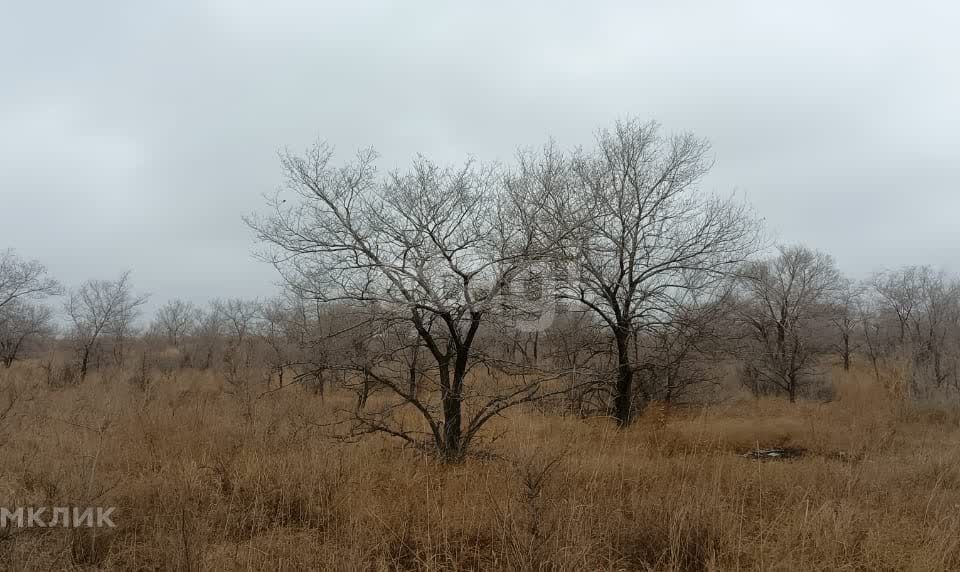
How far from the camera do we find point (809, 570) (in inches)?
128

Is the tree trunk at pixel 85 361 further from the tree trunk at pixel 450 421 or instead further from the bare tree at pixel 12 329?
the tree trunk at pixel 450 421

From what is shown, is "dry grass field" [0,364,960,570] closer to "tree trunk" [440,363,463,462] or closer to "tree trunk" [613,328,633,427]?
"tree trunk" [440,363,463,462]

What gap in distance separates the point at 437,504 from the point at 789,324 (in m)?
21.8

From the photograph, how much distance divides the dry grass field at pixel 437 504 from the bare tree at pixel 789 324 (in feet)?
43.0

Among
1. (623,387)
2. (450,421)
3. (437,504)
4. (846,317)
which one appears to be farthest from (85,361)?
(846,317)

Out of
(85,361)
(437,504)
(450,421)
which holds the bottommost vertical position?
(437,504)

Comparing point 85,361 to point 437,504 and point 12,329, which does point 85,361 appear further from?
point 437,504

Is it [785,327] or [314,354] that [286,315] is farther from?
[785,327]

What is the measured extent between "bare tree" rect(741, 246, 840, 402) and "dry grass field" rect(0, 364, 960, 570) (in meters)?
13.1

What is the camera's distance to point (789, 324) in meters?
20.8

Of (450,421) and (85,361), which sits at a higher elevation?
(85,361)

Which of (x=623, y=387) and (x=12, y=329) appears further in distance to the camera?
(x=12, y=329)

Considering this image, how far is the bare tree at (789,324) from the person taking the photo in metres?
19.8

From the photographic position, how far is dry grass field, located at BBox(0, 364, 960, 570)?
3391 mm
